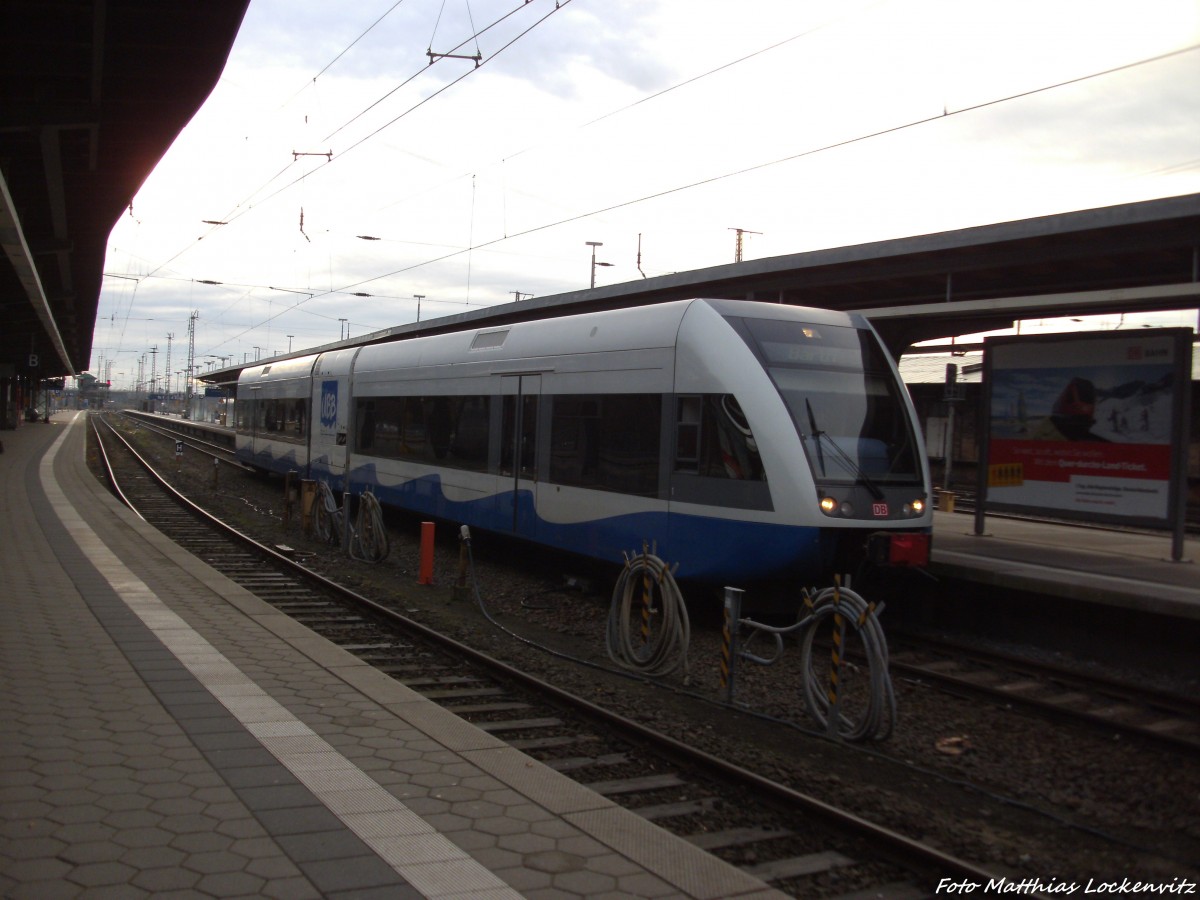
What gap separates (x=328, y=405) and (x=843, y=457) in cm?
1389

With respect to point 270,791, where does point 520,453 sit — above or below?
above

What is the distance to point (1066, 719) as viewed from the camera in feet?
23.7

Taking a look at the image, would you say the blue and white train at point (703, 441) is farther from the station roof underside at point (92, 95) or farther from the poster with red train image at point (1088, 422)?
the station roof underside at point (92, 95)

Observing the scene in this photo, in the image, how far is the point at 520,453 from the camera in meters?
12.6

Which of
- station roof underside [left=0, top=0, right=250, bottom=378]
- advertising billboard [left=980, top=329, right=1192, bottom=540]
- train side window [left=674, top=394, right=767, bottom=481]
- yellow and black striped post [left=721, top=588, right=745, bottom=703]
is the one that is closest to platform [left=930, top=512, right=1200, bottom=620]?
advertising billboard [left=980, top=329, right=1192, bottom=540]

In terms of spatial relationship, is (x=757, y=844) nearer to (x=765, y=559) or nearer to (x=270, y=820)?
(x=270, y=820)

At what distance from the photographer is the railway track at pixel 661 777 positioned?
443 centimetres

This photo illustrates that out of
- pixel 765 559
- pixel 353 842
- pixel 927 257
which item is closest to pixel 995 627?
pixel 765 559

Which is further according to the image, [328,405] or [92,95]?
[328,405]

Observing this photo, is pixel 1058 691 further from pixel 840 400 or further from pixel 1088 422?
pixel 1088 422

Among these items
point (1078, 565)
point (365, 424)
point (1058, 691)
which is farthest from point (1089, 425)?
point (365, 424)

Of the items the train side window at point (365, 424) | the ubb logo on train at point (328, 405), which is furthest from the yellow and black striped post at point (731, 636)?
the ubb logo on train at point (328, 405)

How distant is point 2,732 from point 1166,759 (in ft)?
22.9

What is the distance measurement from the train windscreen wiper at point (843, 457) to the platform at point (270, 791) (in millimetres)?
4292
